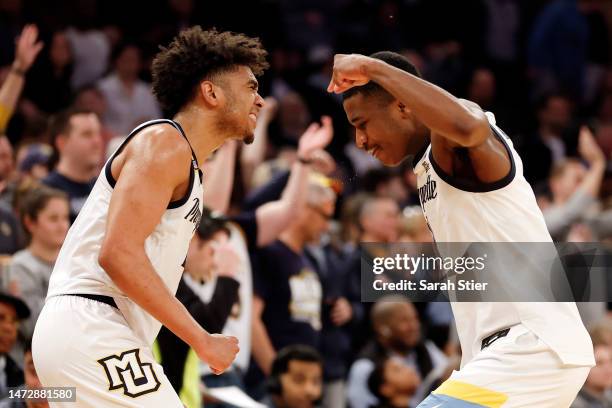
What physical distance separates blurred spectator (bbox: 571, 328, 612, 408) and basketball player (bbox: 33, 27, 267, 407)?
4.29m

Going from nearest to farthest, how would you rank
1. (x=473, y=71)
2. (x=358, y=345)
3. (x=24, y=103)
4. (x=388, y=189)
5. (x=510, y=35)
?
(x=358, y=345), (x=24, y=103), (x=388, y=189), (x=473, y=71), (x=510, y=35)

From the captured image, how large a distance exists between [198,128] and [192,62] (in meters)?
0.31

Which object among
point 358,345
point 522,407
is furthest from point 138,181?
point 358,345

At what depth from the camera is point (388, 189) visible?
10.8 metres

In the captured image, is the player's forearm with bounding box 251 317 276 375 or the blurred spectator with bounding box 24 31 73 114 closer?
the player's forearm with bounding box 251 317 276 375

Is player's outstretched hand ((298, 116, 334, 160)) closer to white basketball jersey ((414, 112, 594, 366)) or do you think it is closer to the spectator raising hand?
the spectator raising hand

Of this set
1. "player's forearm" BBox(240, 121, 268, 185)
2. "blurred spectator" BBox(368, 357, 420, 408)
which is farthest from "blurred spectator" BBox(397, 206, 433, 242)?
"blurred spectator" BBox(368, 357, 420, 408)

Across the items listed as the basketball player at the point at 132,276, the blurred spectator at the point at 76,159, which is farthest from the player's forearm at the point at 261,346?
the basketball player at the point at 132,276

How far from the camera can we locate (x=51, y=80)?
33.3 ft

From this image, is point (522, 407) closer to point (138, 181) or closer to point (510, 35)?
point (138, 181)

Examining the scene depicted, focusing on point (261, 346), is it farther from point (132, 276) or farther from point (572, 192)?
point (572, 192)

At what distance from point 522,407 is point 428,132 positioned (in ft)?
4.14

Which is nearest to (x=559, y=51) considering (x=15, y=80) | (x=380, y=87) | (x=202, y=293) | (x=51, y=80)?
(x=51, y=80)

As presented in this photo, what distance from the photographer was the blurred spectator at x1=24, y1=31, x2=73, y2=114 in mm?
10070
